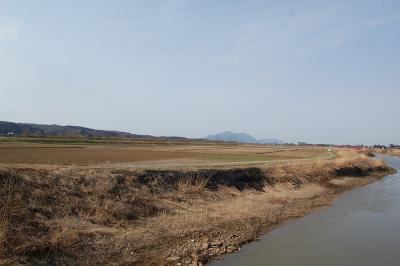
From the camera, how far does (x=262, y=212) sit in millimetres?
21562

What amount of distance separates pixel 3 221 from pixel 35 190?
3.54 meters

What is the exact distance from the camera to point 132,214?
17.9 m

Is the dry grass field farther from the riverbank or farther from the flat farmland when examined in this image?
the flat farmland

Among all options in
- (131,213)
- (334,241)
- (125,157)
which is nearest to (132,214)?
(131,213)

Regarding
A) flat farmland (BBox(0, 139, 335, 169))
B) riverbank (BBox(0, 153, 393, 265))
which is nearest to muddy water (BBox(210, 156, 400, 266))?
riverbank (BBox(0, 153, 393, 265))

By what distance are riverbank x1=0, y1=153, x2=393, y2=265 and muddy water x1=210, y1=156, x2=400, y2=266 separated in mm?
836

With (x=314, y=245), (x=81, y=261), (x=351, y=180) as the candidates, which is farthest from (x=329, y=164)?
(x=81, y=261)

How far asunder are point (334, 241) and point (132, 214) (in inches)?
321

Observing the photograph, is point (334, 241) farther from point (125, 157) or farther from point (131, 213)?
point (125, 157)

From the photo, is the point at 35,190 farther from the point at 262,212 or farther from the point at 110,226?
the point at 262,212

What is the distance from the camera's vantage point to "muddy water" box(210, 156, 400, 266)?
46.5 feet

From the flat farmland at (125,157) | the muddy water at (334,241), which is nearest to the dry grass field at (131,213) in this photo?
the muddy water at (334,241)

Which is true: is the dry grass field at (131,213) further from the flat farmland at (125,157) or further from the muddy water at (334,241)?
the flat farmland at (125,157)

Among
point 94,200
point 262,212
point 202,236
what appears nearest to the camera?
point 202,236
